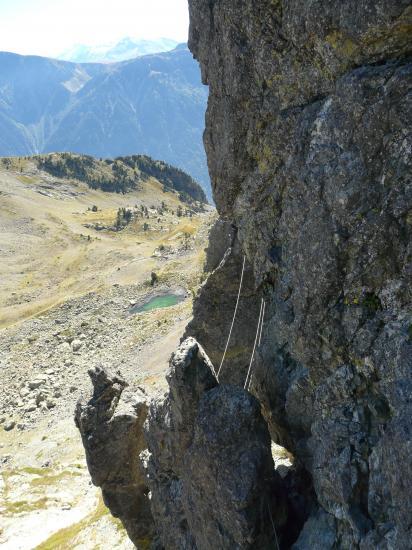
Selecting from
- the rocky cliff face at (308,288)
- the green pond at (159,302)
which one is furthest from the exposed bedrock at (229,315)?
the green pond at (159,302)

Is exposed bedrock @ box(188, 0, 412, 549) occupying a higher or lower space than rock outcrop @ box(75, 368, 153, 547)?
higher

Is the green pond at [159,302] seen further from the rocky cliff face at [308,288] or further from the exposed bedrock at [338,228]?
the exposed bedrock at [338,228]

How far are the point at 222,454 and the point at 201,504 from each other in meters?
2.57

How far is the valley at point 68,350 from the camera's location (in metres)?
46.1

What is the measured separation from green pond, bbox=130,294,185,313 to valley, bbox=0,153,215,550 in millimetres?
229

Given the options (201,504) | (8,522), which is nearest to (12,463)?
(8,522)

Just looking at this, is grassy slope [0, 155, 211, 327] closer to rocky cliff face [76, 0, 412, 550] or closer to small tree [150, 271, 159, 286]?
small tree [150, 271, 159, 286]

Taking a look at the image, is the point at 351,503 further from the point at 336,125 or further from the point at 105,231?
the point at 105,231

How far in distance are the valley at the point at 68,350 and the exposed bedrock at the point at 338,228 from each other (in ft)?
86.9

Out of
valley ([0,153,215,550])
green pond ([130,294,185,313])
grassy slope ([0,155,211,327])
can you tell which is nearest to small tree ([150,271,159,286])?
valley ([0,153,215,550])

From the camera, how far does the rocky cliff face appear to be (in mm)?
12281

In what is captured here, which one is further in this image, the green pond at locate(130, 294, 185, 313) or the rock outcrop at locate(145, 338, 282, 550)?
the green pond at locate(130, 294, 185, 313)

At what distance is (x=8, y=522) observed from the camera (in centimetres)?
4616

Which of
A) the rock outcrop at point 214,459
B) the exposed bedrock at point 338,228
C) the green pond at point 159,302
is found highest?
the exposed bedrock at point 338,228
